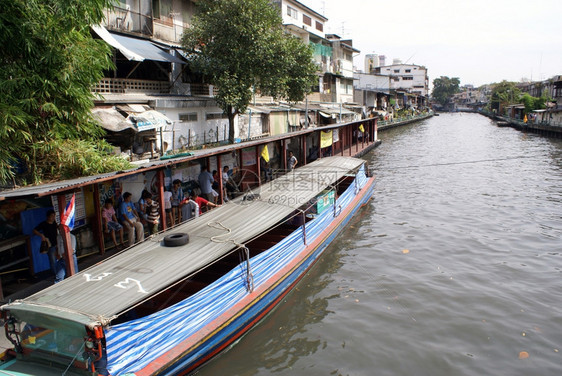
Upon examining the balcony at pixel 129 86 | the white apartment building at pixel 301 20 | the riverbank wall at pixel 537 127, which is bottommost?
the riverbank wall at pixel 537 127

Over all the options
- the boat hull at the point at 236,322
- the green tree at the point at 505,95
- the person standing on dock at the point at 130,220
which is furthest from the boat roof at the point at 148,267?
the green tree at the point at 505,95

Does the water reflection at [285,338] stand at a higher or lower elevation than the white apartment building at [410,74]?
lower

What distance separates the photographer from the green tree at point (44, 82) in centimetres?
815

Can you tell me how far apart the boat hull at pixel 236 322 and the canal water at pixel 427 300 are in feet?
1.12

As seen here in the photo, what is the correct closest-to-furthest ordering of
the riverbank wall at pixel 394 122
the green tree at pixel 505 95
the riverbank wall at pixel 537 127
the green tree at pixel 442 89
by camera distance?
the riverbank wall at pixel 537 127 < the riverbank wall at pixel 394 122 < the green tree at pixel 505 95 < the green tree at pixel 442 89

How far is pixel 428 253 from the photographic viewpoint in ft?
40.2

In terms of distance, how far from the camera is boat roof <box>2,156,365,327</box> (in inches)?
212

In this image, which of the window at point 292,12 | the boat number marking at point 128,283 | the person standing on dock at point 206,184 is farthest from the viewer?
the window at point 292,12

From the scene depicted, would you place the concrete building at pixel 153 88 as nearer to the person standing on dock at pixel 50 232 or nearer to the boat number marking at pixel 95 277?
the person standing on dock at pixel 50 232

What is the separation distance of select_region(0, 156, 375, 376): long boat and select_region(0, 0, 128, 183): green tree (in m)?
3.11

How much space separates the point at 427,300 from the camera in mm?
9453

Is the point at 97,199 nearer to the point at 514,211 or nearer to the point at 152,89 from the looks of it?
the point at 152,89

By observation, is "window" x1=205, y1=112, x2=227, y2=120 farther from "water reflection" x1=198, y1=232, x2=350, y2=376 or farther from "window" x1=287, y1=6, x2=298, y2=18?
"window" x1=287, y1=6, x2=298, y2=18

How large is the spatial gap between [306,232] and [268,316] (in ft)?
7.84
